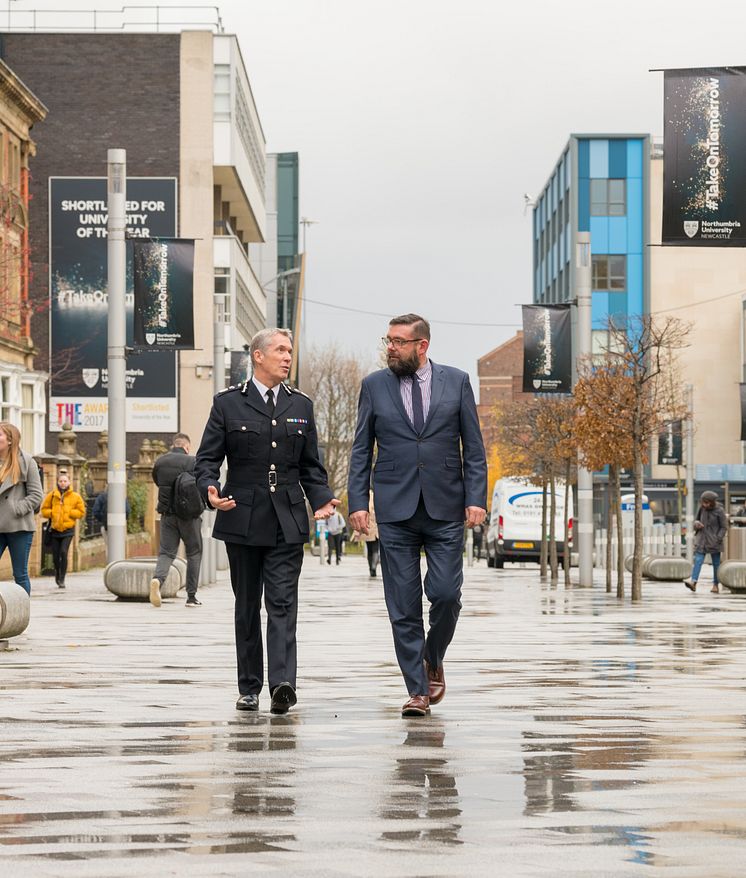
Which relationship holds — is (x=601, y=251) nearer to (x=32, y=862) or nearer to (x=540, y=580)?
(x=540, y=580)

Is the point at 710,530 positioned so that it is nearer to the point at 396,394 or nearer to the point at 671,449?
the point at 671,449

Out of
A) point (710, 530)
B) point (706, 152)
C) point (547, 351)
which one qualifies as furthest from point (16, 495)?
point (710, 530)

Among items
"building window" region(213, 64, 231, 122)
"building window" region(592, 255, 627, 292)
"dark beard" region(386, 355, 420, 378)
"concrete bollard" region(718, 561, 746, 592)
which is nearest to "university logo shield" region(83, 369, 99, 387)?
"building window" region(213, 64, 231, 122)

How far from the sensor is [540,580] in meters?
38.4

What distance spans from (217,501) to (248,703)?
1.10m

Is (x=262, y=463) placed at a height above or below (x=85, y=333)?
below

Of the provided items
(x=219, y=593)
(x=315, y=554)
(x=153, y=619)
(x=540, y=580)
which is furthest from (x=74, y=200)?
(x=153, y=619)

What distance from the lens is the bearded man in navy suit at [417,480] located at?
10406mm

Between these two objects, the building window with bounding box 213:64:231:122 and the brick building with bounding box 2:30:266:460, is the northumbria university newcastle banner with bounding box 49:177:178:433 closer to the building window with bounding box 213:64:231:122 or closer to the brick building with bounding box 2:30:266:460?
the brick building with bounding box 2:30:266:460

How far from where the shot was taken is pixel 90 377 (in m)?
69.8

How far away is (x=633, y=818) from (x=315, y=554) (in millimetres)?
63829

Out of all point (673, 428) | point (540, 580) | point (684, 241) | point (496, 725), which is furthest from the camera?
point (673, 428)

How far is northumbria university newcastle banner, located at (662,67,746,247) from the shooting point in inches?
759

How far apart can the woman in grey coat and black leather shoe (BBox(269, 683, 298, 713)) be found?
26.1ft
